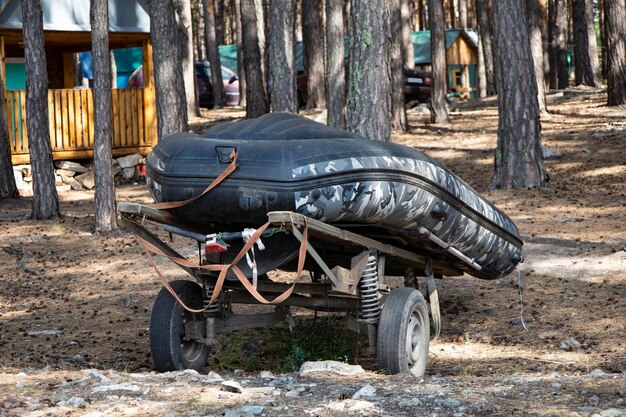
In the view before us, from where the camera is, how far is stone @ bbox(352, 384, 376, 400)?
17.0 ft

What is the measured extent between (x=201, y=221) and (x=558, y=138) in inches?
557

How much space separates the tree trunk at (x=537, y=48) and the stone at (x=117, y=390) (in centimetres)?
1688

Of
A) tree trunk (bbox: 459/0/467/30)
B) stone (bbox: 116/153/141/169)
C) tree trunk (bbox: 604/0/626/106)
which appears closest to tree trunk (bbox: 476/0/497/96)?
tree trunk (bbox: 604/0/626/106)

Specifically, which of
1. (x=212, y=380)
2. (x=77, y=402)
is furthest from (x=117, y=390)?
(x=212, y=380)

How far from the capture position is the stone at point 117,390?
5.28 metres

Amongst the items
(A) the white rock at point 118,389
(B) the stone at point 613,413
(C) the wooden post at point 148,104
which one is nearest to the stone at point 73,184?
(C) the wooden post at point 148,104

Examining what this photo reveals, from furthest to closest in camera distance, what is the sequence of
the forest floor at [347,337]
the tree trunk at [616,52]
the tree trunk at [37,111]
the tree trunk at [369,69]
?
the tree trunk at [616,52] → the tree trunk at [37,111] → the tree trunk at [369,69] → the forest floor at [347,337]

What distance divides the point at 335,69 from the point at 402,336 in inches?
615

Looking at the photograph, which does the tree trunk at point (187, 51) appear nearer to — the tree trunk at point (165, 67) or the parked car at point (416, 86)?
the parked car at point (416, 86)

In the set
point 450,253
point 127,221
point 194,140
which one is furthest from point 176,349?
point 450,253

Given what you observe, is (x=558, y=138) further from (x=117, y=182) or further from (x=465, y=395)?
(x=465, y=395)

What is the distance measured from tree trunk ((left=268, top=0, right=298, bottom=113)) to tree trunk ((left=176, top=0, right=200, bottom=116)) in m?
9.43

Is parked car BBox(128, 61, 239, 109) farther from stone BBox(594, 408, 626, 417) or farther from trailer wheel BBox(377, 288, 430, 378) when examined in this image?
stone BBox(594, 408, 626, 417)

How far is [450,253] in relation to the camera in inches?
287
